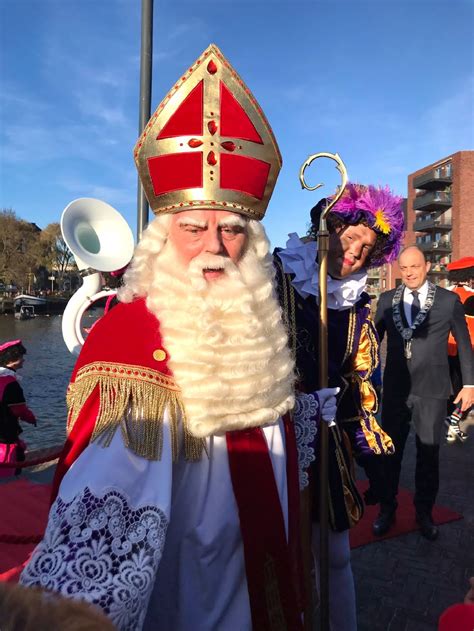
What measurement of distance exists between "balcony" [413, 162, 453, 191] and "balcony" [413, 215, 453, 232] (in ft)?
12.0

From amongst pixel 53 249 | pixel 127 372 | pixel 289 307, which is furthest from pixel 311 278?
pixel 53 249

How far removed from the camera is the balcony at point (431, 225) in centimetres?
5053

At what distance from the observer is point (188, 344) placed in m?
1.32

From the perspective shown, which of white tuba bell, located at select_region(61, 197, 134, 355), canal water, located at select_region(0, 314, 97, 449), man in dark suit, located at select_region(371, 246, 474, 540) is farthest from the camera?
canal water, located at select_region(0, 314, 97, 449)

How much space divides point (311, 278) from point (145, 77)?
175cm

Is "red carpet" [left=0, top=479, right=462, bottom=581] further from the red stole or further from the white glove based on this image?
the red stole

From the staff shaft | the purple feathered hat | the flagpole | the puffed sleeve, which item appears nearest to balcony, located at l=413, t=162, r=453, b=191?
the flagpole

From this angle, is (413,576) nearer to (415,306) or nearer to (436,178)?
(415,306)

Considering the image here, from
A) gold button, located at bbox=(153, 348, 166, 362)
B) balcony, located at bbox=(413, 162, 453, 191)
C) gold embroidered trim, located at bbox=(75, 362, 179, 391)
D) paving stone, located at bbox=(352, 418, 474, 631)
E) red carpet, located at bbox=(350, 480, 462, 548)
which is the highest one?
balcony, located at bbox=(413, 162, 453, 191)

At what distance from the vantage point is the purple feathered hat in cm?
216

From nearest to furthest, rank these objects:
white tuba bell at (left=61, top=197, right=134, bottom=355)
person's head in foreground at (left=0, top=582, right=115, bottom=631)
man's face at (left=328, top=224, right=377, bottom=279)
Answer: person's head in foreground at (left=0, top=582, right=115, bottom=631), man's face at (left=328, top=224, right=377, bottom=279), white tuba bell at (left=61, top=197, right=134, bottom=355)

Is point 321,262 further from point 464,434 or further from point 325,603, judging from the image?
point 464,434

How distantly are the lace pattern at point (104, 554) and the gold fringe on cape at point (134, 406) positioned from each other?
0.49 feet

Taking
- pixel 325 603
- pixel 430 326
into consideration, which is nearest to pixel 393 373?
pixel 430 326
